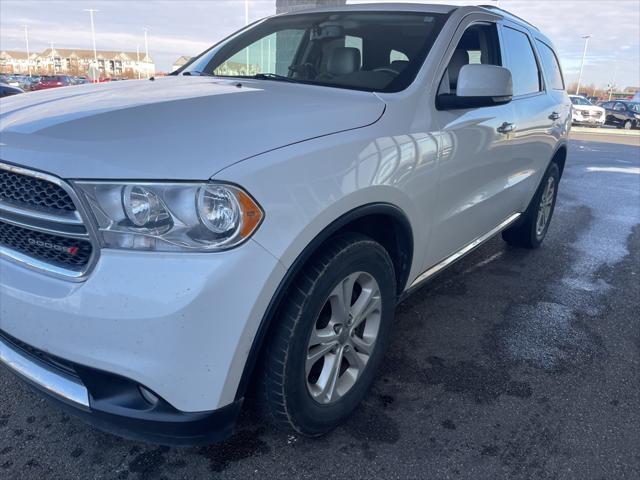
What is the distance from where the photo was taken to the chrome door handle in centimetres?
327

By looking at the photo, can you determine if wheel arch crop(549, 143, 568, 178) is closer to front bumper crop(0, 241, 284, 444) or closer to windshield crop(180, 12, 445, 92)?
windshield crop(180, 12, 445, 92)

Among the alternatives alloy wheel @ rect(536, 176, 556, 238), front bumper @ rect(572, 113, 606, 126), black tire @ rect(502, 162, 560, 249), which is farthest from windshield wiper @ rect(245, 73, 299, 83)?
front bumper @ rect(572, 113, 606, 126)

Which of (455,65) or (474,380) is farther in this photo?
(455,65)

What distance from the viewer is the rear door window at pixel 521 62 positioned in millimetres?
3748

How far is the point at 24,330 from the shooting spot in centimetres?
173

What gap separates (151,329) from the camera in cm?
156

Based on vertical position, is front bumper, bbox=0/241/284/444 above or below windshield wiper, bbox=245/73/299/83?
below

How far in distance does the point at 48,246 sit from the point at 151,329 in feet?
1.69

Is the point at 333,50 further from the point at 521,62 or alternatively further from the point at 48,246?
the point at 48,246

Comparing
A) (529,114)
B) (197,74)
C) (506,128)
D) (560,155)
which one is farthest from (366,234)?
(560,155)

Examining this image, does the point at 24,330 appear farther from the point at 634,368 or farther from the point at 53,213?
the point at 634,368

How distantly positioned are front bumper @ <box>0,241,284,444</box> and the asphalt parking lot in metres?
0.50

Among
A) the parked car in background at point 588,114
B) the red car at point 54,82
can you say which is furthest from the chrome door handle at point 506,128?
Answer: the red car at point 54,82

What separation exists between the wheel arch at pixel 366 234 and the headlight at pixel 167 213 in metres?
0.25
